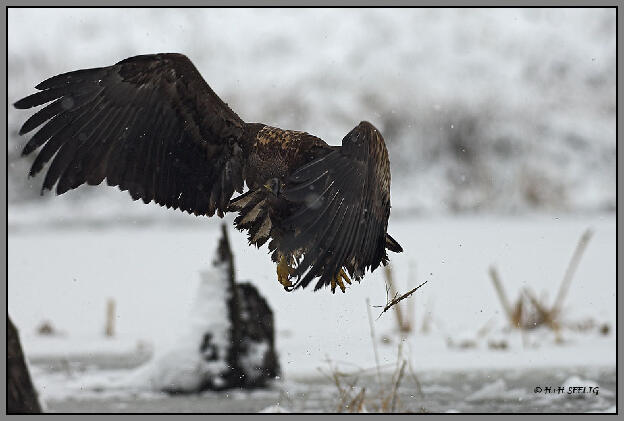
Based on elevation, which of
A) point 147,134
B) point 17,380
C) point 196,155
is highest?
point 147,134

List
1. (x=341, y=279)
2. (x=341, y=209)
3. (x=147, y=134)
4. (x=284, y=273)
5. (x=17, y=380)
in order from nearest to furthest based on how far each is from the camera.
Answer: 1. (x=341, y=209)
2. (x=17, y=380)
3. (x=341, y=279)
4. (x=284, y=273)
5. (x=147, y=134)

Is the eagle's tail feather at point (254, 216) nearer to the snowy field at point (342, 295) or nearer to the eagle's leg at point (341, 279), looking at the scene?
the eagle's leg at point (341, 279)

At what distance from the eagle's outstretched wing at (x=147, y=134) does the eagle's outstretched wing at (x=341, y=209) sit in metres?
0.91

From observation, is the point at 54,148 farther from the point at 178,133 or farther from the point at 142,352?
the point at 142,352

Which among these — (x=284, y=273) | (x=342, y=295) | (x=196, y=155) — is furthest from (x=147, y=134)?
(x=342, y=295)

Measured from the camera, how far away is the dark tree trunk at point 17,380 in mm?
4418

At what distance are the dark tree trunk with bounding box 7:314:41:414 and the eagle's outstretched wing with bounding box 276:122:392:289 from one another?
1.40 meters

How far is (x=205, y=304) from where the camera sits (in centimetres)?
722

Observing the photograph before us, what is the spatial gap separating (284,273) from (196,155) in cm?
109

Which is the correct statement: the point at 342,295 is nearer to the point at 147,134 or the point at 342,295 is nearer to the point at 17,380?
the point at 147,134

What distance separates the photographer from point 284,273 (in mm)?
4672

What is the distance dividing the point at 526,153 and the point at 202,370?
14.3m

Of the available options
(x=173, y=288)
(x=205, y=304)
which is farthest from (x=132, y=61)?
(x=173, y=288)

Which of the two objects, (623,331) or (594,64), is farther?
(594,64)
